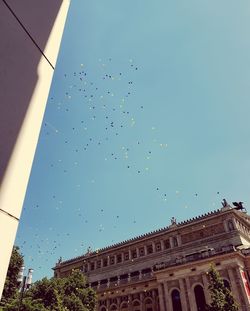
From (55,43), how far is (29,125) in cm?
108

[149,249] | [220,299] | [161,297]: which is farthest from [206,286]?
[149,249]

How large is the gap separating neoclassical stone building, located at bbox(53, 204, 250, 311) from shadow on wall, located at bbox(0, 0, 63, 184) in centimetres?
3479

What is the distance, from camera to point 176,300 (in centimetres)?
3478

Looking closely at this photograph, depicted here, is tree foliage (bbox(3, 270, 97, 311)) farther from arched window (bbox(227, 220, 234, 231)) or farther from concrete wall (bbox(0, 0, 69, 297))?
concrete wall (bbox(0, 0, 69, 297))

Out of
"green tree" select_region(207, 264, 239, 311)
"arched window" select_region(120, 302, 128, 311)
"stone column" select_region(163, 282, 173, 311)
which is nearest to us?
"green tree" select_region(207, 264, 239, 311)

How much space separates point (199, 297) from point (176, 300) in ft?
10.1

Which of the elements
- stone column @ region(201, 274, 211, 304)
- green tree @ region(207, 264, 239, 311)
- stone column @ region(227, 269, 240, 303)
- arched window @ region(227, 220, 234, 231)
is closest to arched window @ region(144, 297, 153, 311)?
stone column @ region(201, 274, 211, 304)

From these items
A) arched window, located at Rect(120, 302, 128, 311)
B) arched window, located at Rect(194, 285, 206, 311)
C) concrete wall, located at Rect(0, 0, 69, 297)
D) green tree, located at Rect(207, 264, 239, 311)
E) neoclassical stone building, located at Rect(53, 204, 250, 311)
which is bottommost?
concrete wall, located at Rect(0, 0, 69, 297)

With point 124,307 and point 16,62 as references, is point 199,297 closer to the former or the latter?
point 124,307

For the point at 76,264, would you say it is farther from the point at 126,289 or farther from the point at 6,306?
the point at 6,306

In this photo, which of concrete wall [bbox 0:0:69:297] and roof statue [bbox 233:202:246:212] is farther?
roof statue [bbox 233:202:246:212]

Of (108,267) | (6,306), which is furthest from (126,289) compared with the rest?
(6,306)

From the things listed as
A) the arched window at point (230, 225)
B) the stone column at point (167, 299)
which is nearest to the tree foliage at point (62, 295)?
the stone column at point (167, 299)

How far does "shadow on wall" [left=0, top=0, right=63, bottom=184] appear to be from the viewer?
1.86 meters
